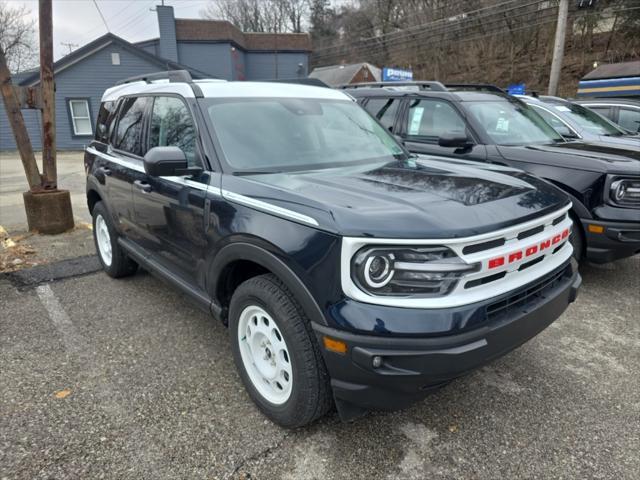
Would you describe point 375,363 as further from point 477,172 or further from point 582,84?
point 582,84

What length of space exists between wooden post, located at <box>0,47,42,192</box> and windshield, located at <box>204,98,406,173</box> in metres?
4.58

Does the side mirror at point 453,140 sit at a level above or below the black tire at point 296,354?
above

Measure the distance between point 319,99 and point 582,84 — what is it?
1481cm

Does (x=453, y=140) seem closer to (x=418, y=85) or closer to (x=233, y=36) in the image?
(x=418, y=85)

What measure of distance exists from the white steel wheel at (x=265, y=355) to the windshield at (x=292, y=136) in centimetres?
91

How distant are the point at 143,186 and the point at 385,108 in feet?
12.4

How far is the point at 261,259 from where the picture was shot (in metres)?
2.36

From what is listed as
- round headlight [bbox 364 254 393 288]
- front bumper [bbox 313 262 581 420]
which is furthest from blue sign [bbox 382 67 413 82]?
round headlight [bbox 364 254 393 288]

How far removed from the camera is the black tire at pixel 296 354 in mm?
2217

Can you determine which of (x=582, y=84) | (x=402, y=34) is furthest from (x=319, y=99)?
(x=402, y=34)

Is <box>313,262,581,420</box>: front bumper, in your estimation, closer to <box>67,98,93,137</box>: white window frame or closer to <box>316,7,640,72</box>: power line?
<box>67,98,93,137</box>: white window frame

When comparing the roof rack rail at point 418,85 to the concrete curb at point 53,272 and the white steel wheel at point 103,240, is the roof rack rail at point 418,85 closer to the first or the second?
the white steel wheel at point 103,240

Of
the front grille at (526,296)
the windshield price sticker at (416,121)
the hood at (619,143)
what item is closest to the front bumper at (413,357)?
the front grille at (526,296)

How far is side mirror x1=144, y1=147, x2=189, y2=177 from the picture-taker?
8.87 ft
